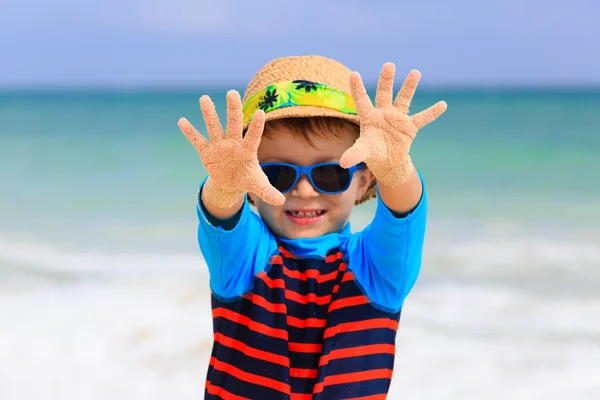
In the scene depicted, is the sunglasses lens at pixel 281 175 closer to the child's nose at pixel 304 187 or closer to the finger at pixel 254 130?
the child's nose at pixel 304 187

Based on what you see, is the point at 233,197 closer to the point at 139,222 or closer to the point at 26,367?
A: the point at 26,367

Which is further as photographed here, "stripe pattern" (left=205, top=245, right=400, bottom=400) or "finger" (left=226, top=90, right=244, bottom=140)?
"stripe pattern" (left=205, top=245, right=400, bottom=400)

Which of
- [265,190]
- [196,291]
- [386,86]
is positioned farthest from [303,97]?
[196,291]

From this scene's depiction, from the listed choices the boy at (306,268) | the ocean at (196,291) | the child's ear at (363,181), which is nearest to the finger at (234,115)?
the boy at (306,268)

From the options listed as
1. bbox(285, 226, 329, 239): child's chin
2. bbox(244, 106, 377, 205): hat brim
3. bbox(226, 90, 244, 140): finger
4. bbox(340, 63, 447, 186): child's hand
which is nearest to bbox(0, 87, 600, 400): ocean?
bbox(285, 226, 329, 239): child's chin

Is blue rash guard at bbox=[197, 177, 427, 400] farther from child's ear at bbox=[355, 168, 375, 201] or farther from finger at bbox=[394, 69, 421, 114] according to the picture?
finger at bbox=[394, 69, 421, 114]

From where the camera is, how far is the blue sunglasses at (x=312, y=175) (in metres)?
2.28

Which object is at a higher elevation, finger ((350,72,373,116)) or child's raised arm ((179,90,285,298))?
finger ((350,72,373,116))

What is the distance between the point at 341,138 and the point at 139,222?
4834 millimetres

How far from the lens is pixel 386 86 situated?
1.93 m

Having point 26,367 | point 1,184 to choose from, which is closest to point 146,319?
point 26,367

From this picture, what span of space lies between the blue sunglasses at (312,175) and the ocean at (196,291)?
1670 millimetres

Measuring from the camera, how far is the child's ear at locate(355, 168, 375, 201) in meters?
2.46

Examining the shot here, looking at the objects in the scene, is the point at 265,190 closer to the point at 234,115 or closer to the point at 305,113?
the point at 234,115
